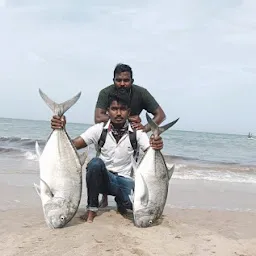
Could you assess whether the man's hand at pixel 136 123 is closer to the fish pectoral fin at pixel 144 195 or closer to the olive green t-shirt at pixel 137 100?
the olive green t-shirt at pixel 137 100

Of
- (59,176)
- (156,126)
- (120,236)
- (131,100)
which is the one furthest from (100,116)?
(120,236)

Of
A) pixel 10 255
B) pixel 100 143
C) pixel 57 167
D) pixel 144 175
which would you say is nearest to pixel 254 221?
pixel 144 175

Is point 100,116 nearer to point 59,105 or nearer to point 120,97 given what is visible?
point 120,97

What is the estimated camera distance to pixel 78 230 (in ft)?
12.8

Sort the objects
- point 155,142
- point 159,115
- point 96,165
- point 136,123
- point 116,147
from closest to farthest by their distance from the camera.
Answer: point 155,142, point 96,165, point 116,147, point 136,123, point 159,115

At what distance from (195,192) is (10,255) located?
4.90m

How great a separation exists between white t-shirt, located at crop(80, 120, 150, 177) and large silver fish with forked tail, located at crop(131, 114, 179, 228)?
0.89ft

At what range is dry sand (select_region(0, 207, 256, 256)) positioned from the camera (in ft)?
11.4

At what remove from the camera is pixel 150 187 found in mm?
4141

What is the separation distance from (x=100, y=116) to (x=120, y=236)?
5.24 ft

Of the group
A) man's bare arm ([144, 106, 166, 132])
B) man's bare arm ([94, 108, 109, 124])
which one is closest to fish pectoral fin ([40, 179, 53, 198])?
man's bare arm ([94, 108, 109, 124])

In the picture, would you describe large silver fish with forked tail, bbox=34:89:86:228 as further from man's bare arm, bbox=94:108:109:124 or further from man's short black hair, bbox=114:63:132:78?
man's short black hair, bbox=114:63:132:78

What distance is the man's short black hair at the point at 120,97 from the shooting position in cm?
442

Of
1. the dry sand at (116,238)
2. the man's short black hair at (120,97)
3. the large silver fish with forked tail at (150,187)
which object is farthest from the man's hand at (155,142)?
the dry sand at (116,238)
